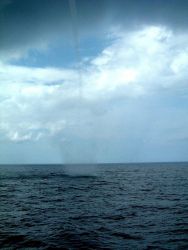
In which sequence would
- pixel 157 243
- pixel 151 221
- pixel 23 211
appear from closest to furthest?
pixel 157 243 → pixel 151 221 → pixel 23 211

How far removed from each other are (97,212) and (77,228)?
21.8 ft

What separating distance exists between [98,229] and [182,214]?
10144 mm

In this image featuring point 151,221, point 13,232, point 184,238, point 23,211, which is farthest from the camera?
point 23,211

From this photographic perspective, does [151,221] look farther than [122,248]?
Yes

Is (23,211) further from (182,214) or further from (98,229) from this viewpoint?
(182,214)

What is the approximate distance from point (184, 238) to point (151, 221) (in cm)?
491

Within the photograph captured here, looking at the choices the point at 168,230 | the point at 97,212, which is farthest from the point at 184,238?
the point at 97,212

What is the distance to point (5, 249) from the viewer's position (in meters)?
15.9

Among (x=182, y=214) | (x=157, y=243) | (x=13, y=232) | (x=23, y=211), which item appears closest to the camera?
(x=157, y=243)

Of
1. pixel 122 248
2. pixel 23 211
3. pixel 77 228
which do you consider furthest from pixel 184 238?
pixel 23 211

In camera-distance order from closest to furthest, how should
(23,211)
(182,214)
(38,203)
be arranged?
(182,214) < (23,211) < (38,203)

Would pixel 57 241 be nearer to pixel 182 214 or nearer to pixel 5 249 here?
pixel 5 249

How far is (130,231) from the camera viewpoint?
1994 cm

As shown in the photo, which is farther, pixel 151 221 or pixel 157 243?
pixel 151 221
